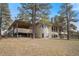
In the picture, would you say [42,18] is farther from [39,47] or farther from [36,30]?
[39,47]

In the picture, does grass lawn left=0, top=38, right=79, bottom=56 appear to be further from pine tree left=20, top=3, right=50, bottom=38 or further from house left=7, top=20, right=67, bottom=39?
pine tree left=20, top=3, right=50, bottom=38

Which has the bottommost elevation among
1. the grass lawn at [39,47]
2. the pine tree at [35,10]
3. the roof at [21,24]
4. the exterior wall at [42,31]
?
the grass lawn at [39,47]

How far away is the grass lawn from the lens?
9.48 ft

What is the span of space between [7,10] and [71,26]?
2.29ft

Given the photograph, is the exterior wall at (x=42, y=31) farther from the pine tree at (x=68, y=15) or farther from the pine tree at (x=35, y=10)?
the pine tree at (x=68, y=15)

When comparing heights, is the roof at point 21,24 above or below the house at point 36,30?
above

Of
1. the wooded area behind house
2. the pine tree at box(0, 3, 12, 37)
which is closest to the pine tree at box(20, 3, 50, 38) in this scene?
the wooded area behind house

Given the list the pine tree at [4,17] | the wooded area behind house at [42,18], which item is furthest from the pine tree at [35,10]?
the pine tree at [4,17]

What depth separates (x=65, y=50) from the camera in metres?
2.91

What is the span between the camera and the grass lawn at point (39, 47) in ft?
9.48

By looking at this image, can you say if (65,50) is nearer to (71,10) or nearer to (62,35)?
(62,35)

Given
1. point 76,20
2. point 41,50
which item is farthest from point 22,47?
point 76,20

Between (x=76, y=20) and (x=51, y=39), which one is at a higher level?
(x=76, y=20)

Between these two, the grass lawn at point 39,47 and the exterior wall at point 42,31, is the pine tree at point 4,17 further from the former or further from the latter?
the exterior wall at point 42,31
